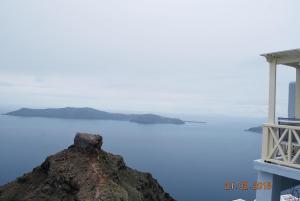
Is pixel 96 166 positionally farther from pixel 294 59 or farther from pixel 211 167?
pixel 211 167

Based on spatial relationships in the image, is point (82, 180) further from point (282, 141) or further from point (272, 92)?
point (272, 92)

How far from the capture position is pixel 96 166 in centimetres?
610

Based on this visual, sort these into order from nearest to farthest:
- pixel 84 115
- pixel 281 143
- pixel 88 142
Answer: pixel 281 143
pixel 88 142
pixel 84 115

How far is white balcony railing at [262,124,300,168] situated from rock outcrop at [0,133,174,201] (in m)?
2.73

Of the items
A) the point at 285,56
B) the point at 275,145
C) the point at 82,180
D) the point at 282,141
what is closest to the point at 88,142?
the point at 82,180

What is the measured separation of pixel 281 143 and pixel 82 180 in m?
3.65

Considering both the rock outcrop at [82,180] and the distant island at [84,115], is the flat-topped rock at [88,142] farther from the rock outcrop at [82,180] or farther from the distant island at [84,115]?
the distant island at [84,115]

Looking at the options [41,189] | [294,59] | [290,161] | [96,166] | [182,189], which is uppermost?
[294,59]

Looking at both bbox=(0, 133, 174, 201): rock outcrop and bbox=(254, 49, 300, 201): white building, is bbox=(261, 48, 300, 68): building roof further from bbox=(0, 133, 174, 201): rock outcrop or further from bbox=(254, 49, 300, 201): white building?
bbox=(0, 133, 174, 201): rock outcrop

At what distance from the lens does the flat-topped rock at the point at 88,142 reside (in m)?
6.41

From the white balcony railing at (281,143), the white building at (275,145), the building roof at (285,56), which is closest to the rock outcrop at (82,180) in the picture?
the white building at (275,145)

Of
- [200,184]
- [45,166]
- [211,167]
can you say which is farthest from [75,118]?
[45,166]

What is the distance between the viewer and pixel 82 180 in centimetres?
581

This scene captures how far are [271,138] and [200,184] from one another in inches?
1302
